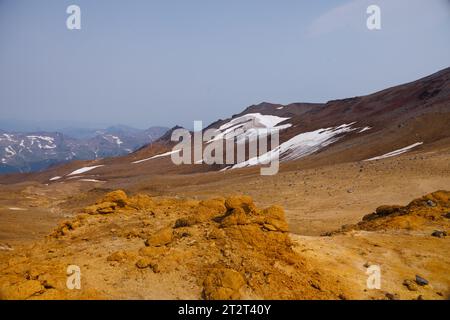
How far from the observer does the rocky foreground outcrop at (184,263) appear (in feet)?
23.5

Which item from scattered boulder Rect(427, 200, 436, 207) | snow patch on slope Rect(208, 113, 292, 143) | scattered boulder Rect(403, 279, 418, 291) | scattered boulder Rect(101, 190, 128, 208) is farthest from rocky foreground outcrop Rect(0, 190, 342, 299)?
snow patch on slope Rect(208, 113, 292, 143)

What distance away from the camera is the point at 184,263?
316 inches

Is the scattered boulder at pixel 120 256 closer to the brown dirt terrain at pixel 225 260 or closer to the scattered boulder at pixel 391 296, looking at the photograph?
the brown dirt terrain at pixel 225 260

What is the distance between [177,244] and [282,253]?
2.17m

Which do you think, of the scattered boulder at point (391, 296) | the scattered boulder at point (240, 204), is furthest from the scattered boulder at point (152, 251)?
the scattered boulder at point (391, 296)

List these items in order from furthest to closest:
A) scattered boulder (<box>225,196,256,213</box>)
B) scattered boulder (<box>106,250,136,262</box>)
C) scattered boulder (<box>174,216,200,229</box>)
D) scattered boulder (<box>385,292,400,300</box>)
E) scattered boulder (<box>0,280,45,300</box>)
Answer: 1. scattered boulder (<box>174,216,200,229</box>)
2. scattered boulder (<box>225,196,256,213</box>)
3. scattered boulder (<box>106,250,136,262</box>)
4. scattered boulder (<box>385,292,400,300</box>)
5. scattered boulder (<box>0,280,45,300</box>)

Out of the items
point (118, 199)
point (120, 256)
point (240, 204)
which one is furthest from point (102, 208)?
point (240, 204)

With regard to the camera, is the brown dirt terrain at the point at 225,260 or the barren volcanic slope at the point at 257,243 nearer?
the brown dirt terrain at the point at 225,260

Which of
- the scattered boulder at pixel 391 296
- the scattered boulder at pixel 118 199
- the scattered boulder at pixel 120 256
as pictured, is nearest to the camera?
the scattered boulder at pixel 391 296

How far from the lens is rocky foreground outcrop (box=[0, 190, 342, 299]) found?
7156 mm

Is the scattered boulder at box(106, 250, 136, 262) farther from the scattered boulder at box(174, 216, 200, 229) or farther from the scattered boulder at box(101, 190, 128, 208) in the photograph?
the scattered boulder at box(101, 190, 128, 208)

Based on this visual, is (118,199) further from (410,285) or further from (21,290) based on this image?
(410,285)
